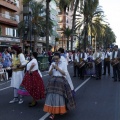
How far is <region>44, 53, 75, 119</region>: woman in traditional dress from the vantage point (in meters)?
6.30

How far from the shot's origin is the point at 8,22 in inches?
1789

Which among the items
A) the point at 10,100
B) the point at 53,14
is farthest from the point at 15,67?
the point at 53,14

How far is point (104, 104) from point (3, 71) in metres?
8.30

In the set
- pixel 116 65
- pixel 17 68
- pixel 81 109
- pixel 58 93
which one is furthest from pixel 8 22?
pixel 58 93

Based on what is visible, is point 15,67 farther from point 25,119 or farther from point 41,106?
point 25,119

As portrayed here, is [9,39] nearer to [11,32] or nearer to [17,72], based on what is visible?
[11,32]

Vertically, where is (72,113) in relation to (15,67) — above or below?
below

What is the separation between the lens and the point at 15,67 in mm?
8305

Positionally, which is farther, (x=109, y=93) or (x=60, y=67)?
(x=109, y=93)

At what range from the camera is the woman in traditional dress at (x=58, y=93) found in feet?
20.7

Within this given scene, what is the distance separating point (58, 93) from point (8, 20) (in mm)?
41120

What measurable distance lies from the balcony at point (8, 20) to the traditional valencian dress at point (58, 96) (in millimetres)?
38436

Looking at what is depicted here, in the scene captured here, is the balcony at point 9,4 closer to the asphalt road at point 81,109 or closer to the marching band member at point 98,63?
the marching band member at point 98,63

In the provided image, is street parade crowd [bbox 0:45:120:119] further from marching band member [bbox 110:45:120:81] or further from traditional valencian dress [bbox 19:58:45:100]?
marching band member [bbox 110:45:120:81]
